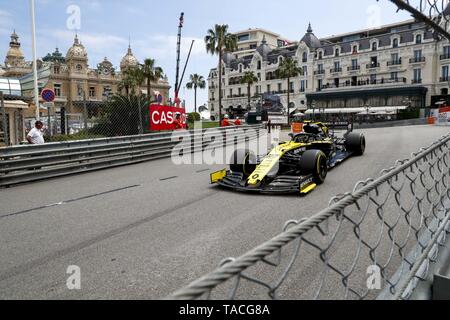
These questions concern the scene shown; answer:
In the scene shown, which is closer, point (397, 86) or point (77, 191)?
point (77, 191)

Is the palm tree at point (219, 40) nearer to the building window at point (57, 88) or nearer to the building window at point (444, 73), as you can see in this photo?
the building window at point (444, 73)

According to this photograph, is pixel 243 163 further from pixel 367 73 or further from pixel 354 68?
pixel 354 68

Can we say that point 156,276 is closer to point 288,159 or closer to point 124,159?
point 288,159

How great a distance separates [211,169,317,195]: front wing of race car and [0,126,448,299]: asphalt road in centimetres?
15

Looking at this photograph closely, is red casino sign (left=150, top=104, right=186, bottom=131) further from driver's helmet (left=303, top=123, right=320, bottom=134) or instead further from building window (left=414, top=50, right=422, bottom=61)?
building window (left=414, top=50, right=422, bottom=61)

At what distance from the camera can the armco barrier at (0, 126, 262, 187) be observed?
845 centimetres

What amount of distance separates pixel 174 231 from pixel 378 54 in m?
66.2

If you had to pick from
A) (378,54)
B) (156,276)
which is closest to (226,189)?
(156,276)

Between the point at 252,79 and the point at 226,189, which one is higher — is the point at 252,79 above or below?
above

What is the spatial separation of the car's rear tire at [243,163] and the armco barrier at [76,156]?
4399 millimetres

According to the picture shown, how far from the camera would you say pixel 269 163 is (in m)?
7.41

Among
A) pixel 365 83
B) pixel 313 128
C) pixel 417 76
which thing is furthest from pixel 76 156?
pixel 365 83

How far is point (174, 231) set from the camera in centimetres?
489

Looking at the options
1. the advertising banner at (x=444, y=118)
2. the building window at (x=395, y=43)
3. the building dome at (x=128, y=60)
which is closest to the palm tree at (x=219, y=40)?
the advertising banner at (x=444, y=118)
